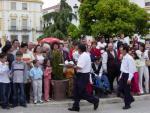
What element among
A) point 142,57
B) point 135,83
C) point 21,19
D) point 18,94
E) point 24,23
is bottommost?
point 18,94

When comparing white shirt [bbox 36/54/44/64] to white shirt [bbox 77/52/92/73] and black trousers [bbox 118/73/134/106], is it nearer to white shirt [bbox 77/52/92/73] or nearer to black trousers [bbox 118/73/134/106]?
white shirt [bbox 77/52/92/73]

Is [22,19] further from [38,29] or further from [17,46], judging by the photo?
[17,46]

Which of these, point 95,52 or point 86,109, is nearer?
point 86,109

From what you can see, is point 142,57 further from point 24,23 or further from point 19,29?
point 24,23

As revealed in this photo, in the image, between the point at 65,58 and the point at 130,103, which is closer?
the point at 130,103

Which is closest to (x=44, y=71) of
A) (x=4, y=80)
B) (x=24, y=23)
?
(x=4, y=80)

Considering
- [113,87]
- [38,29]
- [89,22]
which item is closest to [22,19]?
[38,29]

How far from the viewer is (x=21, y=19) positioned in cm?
9519

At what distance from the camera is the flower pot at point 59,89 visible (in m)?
14.3

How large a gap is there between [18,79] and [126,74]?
3.17m

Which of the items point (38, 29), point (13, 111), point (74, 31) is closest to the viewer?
point (13, 111)

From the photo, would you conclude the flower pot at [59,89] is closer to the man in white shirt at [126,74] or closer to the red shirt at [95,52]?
the red shirt at [95,52]

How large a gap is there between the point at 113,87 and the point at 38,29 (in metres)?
79.2

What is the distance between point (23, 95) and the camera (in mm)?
13469
